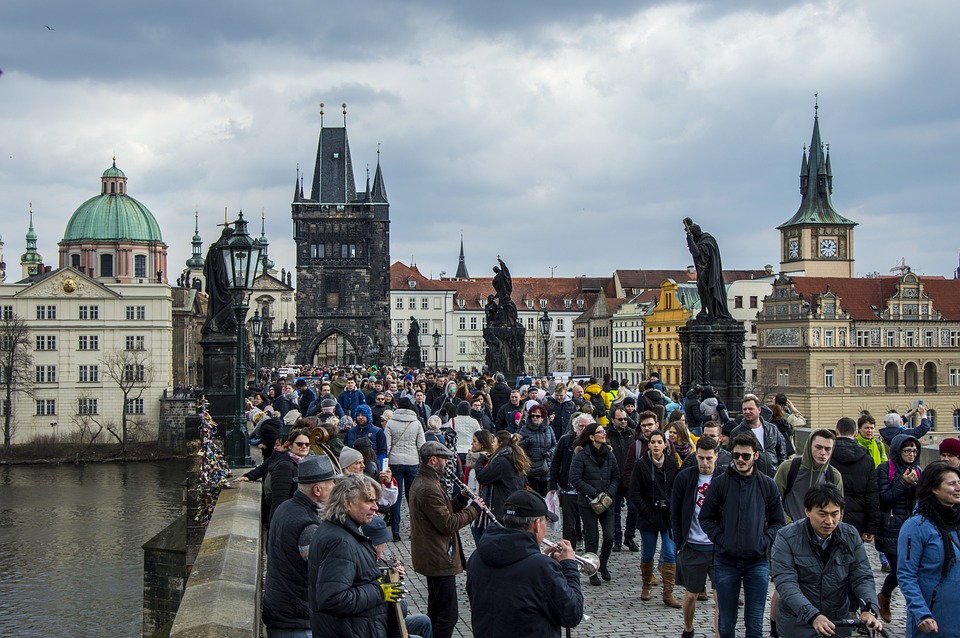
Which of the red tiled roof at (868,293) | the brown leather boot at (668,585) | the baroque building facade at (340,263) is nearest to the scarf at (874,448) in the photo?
the brown leather boot at (668,585)

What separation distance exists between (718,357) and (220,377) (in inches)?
340

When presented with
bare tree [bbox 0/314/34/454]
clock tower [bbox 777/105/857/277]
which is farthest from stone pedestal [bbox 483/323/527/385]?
clock tower [bbox 777/105/857/277]

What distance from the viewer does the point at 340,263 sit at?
9600 cm

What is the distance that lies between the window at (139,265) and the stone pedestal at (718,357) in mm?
92712

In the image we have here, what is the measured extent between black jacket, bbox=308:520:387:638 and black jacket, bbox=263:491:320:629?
82cm

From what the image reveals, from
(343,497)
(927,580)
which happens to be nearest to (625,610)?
(927,580)

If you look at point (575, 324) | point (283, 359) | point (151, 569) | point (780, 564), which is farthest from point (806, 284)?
point (780, 564)

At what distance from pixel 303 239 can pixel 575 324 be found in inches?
1249

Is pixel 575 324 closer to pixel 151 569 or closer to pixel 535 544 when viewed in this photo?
pixel 151 569

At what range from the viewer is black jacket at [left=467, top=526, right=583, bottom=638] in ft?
17.1

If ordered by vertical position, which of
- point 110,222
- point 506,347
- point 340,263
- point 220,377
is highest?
point 110,222

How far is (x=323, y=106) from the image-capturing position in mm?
101062

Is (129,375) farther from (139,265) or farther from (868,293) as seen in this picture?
(868,293)

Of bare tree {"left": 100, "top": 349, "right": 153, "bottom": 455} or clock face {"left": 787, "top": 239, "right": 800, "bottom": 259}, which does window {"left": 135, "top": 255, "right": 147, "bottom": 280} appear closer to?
bare tree {"left": 100, "top": 349, "right": 153, "bottom": 455}
